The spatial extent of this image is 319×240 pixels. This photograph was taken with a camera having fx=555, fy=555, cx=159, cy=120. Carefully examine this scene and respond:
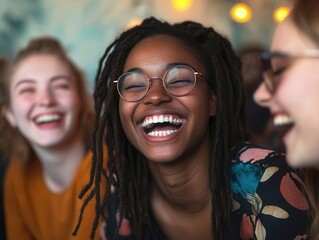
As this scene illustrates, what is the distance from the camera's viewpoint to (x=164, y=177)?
6.27 feet

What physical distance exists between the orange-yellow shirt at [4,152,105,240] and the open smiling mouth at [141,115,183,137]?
651 mm

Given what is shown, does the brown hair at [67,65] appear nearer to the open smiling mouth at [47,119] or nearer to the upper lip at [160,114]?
Result: the open smiling mouth at [47,119]

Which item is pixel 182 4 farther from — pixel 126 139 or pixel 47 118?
pixel 126 139

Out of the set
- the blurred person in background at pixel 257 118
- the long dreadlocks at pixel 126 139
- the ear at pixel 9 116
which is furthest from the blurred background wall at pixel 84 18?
the long dreadlocks at pixel 126 139

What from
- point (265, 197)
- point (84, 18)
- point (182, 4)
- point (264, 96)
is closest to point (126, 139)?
point (265, 197)

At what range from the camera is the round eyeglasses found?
179 centimetres

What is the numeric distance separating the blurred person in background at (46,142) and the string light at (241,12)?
2.07 metres

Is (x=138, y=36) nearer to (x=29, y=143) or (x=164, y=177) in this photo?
(x=164, y=177)

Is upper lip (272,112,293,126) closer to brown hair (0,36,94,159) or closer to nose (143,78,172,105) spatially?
nose (143,78,172,105)

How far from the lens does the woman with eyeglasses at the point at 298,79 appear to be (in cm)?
126

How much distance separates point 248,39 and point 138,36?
9.00ft

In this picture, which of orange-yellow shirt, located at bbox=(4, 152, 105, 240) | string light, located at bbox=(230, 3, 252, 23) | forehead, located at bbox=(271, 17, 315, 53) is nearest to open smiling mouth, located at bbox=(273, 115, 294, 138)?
forehead, located at bbox=(271, 17, 315, 53)

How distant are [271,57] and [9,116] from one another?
68.2 inches

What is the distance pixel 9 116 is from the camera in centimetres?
275
